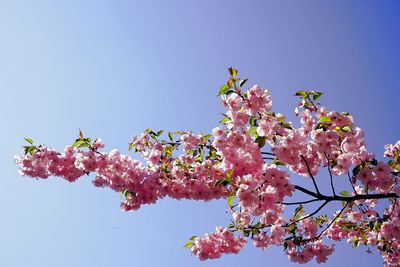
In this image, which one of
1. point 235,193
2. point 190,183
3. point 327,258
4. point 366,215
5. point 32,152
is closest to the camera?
point 235,193

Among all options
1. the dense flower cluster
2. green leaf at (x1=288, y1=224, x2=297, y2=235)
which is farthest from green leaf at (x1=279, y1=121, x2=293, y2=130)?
green leaf at (x1=288, y1=224, x2=297, y2=235)

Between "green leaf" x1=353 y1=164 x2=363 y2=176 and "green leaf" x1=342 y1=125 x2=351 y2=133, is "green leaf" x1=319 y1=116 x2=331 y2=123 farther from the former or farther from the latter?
"green leaf" x1=353 y1=164 x2=363 y2=176

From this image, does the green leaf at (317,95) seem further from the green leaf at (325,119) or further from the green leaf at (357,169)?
the green leaf at (357,169)

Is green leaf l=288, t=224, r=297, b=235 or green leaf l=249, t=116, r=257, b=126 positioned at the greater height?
green leaf l=249, t=116, r=257, b=126

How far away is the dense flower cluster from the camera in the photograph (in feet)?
15.9

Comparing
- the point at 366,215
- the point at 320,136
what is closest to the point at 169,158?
the point at 320,136

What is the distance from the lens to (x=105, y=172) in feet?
20.1

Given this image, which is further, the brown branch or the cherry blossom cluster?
the cherry blossom cluster

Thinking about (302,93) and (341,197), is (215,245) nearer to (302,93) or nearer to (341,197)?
(341,197)

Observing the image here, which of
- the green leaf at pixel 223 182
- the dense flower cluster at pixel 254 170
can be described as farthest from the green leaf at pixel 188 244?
the green leaf at pixel 223 182

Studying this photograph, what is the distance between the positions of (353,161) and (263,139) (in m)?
1.36

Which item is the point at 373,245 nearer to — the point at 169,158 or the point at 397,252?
the point at 397,252

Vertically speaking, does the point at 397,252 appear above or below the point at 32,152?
below

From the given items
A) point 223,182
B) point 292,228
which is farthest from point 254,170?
point 292,228
